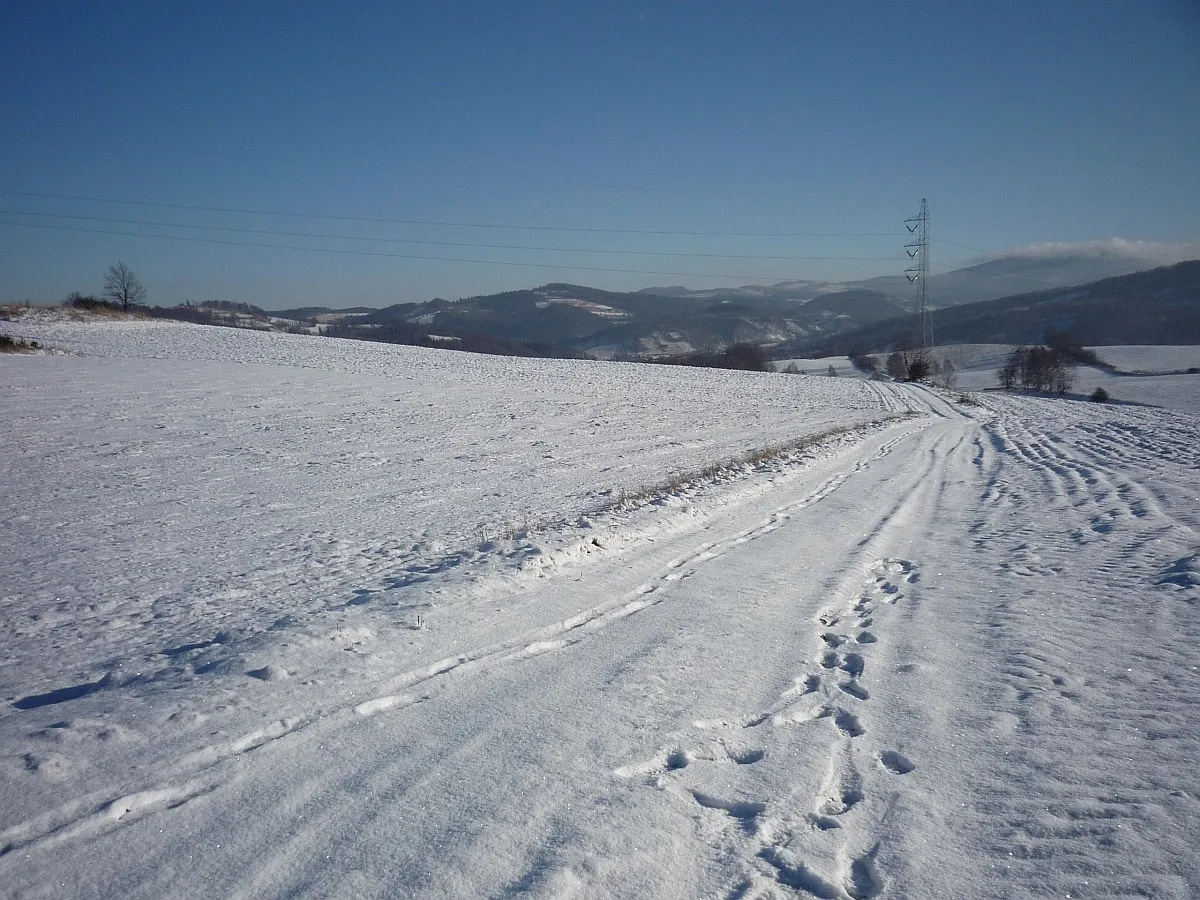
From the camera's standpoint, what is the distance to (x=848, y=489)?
13031mm

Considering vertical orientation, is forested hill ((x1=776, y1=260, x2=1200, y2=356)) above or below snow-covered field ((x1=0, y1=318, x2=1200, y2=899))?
above

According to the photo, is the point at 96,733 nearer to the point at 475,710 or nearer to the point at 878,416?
the point at 475,710

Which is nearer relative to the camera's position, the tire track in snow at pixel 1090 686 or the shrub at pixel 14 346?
the tire track in snow at pixel 1090 686

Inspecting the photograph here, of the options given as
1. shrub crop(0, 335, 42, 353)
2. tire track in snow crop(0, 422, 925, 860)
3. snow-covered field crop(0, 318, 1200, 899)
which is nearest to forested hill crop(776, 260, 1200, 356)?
shrub crop(0, 335, 42, 353)

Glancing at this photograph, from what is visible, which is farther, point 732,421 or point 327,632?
point 732,421

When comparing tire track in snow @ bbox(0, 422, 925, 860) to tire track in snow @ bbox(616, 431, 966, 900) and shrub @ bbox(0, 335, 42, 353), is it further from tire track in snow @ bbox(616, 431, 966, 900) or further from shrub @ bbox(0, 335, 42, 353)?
shrub @ bbox(0, 335, 42, 353)

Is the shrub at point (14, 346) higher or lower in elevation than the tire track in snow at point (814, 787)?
higher

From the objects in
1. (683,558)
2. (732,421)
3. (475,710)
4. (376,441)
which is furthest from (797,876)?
(732,421)

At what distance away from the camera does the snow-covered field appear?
3.13 m

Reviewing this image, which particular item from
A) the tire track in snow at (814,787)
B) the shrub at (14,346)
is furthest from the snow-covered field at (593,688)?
the shrub at (14,346)

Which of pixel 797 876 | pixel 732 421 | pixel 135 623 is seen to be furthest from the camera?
pixel 732 421

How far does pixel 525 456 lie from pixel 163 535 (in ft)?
26.8

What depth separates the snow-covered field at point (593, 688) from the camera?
3131 mm

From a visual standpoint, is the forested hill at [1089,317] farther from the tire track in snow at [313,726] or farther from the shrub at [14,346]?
the tire track in snow at [313,726]
